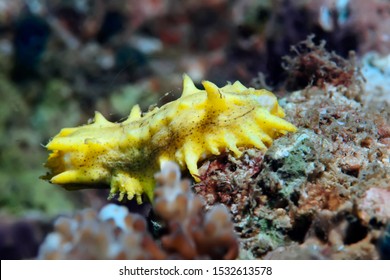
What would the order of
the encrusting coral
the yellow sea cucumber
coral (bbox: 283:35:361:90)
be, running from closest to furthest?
the encrusting coral, the yellow sea cucumber, coral (bbox: 283:35:361:90)

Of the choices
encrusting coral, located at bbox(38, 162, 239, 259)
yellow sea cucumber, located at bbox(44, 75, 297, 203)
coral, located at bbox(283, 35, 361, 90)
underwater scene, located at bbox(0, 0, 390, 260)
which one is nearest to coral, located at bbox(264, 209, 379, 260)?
underwater scene, located at bbox(0, 0, 390, 260)

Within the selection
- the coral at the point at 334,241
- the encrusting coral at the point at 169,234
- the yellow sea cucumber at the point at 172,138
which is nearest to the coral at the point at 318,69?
the yellow sea cucumber at the point at 172,138

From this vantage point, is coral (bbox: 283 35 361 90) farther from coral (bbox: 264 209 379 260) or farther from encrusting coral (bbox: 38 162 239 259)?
encrusting coral (bbox: 38 162 239 259)

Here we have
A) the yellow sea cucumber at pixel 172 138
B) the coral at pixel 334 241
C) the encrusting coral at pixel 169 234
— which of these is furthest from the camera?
the yellow sea cucumber at pixel 172 138

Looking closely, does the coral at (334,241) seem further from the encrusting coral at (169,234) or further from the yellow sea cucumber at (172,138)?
Answer: the yellow sea cucumber at (172,138)

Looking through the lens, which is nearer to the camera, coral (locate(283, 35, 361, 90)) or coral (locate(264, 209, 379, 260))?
coral (locate(264, 209, 379, 260))

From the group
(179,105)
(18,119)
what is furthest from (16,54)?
(179,105)
